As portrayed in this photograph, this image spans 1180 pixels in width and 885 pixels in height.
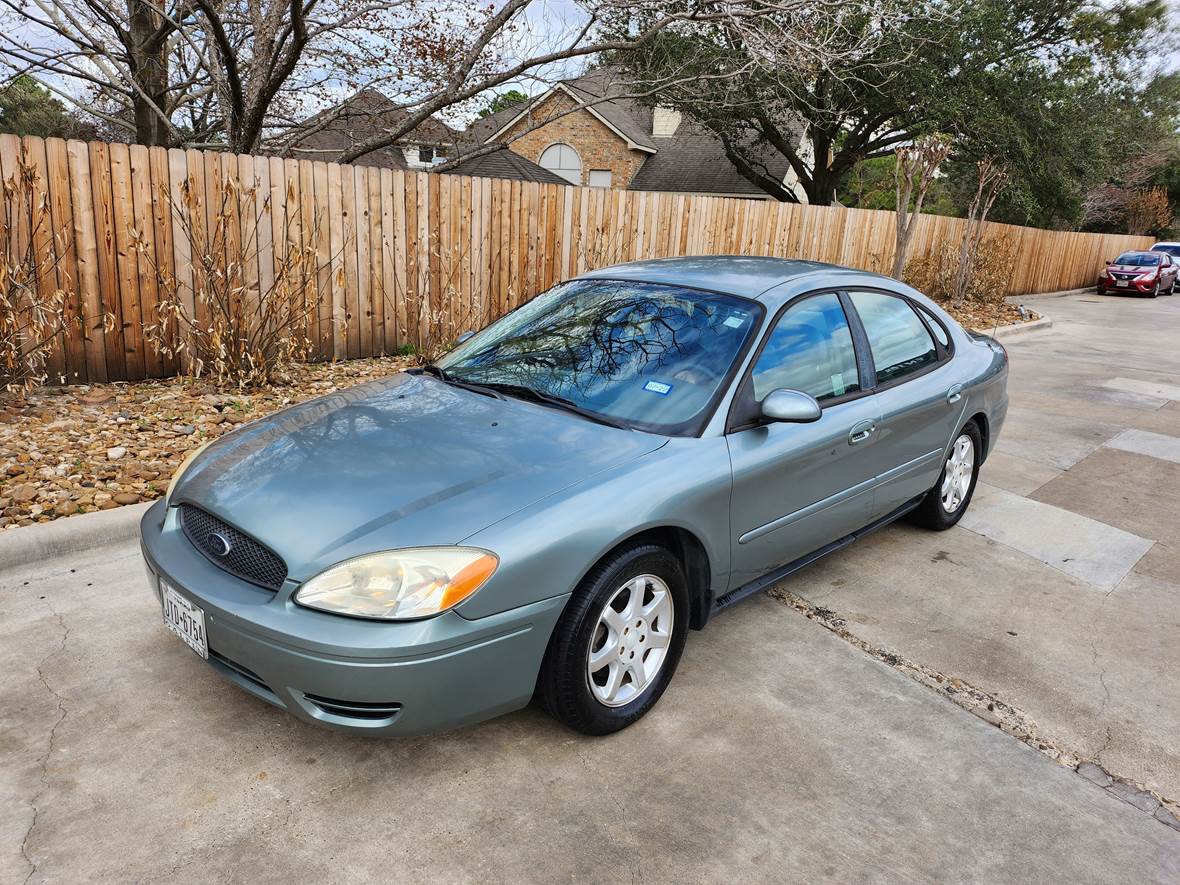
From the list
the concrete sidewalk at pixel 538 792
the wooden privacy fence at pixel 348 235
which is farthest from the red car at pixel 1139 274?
the concrete sidewalk at pixel 538 792

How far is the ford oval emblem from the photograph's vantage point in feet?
8.36

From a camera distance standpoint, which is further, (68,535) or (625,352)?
(68,535)

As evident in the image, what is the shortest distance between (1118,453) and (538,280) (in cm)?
578

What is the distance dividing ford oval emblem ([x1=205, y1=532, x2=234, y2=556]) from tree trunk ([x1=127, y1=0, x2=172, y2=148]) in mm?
9463

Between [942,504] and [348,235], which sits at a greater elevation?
[348,235]

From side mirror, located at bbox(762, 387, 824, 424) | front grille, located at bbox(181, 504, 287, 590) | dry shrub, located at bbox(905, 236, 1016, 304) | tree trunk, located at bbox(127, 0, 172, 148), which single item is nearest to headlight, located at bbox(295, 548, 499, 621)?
front grille, located at bbox(181, 504, 287, 590)

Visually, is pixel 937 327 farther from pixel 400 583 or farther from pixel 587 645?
pixel 400 583

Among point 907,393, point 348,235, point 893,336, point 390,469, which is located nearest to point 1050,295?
point 348,235

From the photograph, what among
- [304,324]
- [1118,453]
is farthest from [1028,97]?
[304,324]

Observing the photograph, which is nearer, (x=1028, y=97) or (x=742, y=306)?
(x=742, y=306)

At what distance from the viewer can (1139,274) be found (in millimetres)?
24625

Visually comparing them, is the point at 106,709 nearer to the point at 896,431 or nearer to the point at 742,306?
the point at 742,306

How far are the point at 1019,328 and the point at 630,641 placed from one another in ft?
47.3

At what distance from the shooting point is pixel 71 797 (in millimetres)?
2373
